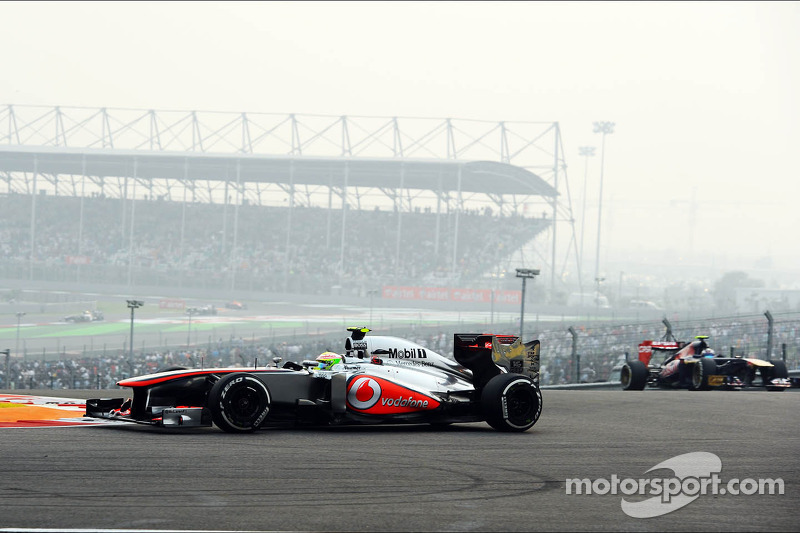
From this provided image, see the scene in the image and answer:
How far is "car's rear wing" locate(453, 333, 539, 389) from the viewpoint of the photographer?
11.4 meters

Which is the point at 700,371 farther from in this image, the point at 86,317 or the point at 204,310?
the point at 204,310

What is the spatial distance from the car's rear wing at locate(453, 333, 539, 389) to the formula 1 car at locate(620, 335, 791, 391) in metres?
9.47

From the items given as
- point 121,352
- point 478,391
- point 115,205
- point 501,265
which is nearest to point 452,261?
point 501,265

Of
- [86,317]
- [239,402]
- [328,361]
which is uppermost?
[328,361]

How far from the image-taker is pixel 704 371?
1981cm

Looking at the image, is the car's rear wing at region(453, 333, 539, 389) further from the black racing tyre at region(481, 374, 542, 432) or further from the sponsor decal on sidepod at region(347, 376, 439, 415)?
the sponsor decal on sidepod at region(347, 376, 439, 415)

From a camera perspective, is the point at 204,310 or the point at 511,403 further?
the point at 204,310

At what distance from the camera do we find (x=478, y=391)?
36.5ft

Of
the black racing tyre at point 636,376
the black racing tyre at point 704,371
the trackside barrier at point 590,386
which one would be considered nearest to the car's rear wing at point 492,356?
the black racing tyre at point 704,371

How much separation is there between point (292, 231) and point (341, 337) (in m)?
46.2

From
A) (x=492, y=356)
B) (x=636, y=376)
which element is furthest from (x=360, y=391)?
(x=636, y=376)

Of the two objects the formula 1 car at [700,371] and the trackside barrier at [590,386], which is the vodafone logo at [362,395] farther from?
the trackside barrier at [590,386]

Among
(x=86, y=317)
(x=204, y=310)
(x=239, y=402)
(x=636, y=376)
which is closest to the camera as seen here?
(x=239, y=402)

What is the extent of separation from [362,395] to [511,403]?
63.9 inches
